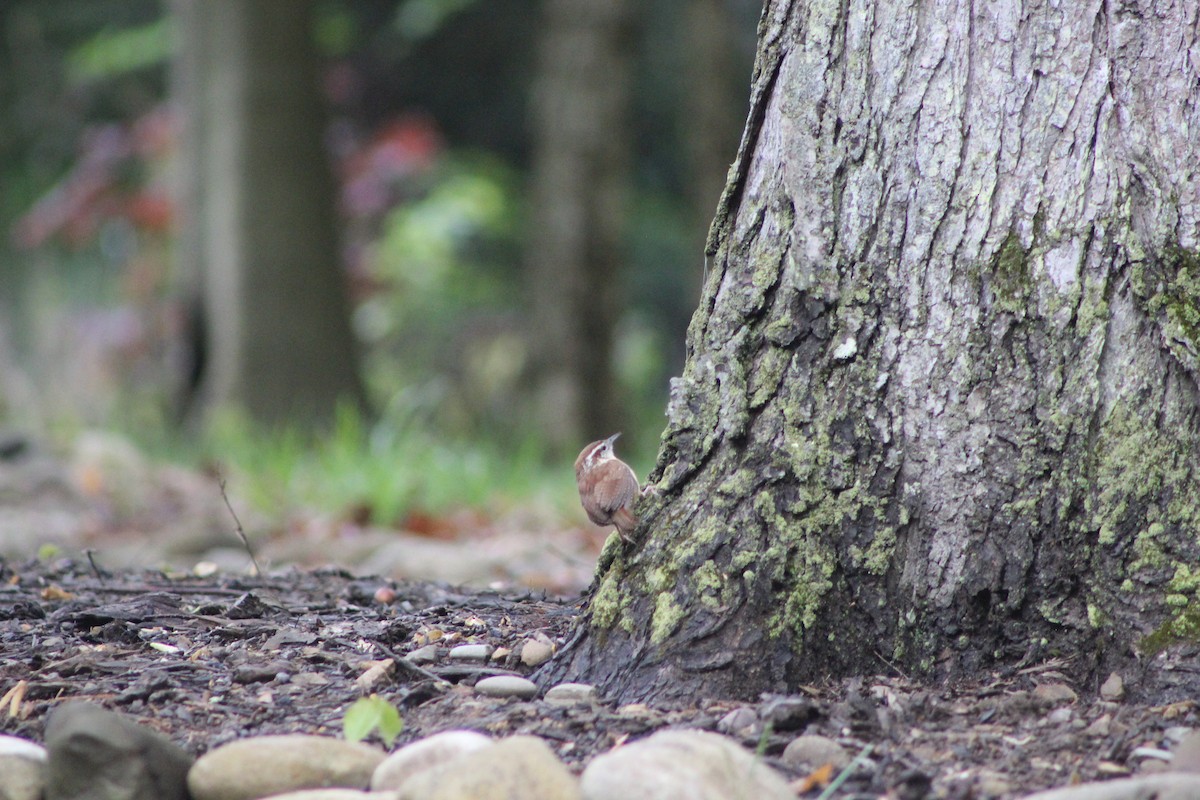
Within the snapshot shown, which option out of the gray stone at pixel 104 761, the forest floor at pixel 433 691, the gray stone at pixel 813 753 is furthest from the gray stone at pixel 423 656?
the gray stone at pixel 813 753

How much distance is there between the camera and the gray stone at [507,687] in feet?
6.98

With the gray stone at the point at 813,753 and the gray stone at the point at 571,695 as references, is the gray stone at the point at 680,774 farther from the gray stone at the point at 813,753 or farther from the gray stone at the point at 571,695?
the gray stone at the point at 571,695

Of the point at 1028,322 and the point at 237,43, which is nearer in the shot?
the point at 1028,322

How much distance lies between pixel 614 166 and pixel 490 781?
7996 millimetres

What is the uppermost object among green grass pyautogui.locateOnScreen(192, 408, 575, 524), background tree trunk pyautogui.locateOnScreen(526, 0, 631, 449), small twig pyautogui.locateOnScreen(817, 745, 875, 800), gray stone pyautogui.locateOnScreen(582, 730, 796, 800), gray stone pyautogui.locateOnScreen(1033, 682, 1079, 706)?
background tree trunk pyautogui.locateOnScreen(526, 0, 631, 449)

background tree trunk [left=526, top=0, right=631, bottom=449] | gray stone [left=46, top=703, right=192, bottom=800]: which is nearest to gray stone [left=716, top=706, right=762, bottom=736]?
gray stone [left=46, top=703, right=192, bottom=800]

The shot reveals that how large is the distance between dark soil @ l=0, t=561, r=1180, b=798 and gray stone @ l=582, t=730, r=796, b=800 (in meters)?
0.05

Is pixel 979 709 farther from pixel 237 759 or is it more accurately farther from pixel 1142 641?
pixel 237 759

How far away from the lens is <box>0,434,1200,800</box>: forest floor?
186cm

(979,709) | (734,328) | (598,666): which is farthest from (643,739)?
(734,328)

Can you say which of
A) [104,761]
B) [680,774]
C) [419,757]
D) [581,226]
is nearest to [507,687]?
[419,757]

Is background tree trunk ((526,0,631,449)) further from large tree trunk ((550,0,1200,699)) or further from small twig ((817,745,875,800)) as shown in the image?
small twig ((817,745,875,800))

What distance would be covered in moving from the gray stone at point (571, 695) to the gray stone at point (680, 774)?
12.3 inches

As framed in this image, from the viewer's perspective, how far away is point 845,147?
216 cm
